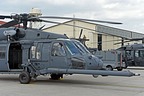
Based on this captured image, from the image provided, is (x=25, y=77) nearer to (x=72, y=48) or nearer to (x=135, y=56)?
(x=72, y=48)

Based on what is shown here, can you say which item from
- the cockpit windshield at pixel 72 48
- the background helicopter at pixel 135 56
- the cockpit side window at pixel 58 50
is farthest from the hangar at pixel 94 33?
the cockpit windshield at pixel 72 48

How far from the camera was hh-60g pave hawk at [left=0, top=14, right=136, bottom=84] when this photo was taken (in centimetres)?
1421

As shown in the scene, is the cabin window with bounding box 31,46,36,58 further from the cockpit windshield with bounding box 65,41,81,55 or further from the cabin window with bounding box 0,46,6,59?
the cockpit windshield with bounding box 65,41,81,55

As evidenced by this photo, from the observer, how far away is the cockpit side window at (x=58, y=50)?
47.6 feet

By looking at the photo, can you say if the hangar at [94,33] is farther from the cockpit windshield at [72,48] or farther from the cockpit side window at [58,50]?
the cockpit windshield at [72,48]

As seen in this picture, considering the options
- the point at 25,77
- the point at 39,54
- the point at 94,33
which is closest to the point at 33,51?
the point at 39,54

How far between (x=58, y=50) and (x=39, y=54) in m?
1.10

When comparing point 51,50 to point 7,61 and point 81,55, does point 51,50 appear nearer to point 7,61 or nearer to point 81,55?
point 81,55

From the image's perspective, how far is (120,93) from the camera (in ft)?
37.9

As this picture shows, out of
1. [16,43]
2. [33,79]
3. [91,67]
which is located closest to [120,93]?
[91,67]

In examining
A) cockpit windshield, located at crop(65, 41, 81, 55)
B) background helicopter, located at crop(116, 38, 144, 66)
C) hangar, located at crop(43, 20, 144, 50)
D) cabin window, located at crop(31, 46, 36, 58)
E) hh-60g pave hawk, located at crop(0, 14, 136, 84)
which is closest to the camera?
hh-60g pave hawk, located at crop(0, 14, 136, 84)

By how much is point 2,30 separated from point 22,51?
66.9 inches

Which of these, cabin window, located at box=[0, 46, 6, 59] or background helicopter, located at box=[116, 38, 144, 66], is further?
background helicopter, located at box=[116, 38, 144, 66]

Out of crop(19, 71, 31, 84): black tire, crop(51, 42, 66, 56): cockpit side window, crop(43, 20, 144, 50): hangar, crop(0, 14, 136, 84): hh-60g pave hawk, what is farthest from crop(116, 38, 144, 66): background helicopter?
crop(43, 20, 144, 50): hangar
